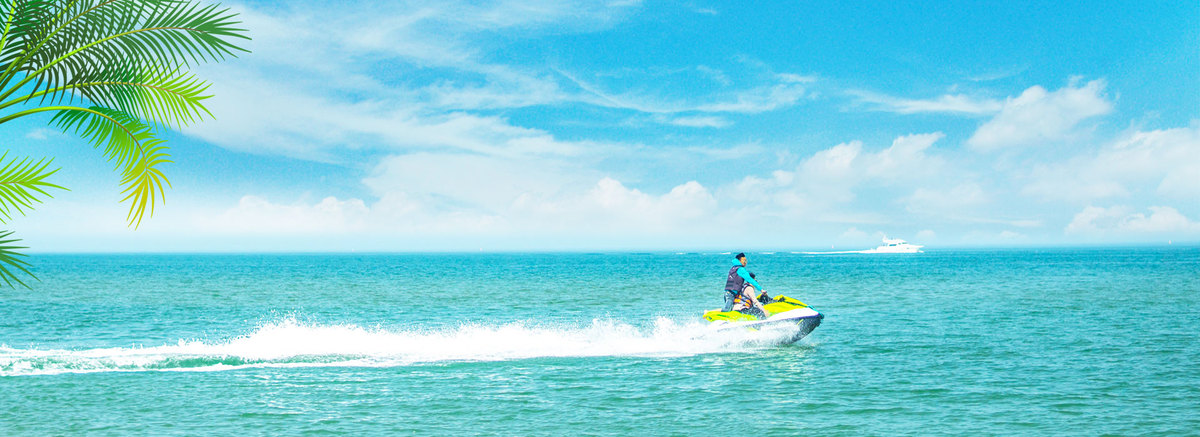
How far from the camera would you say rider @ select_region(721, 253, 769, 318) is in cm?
2236

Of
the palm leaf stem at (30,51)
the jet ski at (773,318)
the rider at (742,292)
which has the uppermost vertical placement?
the palm leaf stem at (30,51)

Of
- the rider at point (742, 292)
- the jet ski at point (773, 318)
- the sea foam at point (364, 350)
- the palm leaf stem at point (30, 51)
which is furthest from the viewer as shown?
the jet ski at point (773, 318)

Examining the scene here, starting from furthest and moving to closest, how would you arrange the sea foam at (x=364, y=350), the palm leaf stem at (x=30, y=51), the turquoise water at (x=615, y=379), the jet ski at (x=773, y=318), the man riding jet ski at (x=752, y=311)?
the jet ski at (x=773, y=318), the man riding jet ski at (x=752, y=311), the sea foam at (x=364, y=350), the turquoise water at (x=615, y=379), the palm leaf stem at (x=30, y=51)

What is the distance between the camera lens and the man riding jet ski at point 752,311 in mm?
22469

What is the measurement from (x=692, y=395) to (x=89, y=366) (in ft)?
50.4

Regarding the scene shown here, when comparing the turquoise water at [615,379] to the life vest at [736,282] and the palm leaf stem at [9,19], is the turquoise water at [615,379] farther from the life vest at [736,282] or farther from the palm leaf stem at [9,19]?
the palm leaf stem at [9,19]

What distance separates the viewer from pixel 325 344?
23.8m

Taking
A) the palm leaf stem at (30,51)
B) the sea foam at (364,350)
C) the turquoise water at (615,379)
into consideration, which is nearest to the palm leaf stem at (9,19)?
the palm leaf stem at (30,51)

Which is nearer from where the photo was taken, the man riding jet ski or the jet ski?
the man riding jet ski

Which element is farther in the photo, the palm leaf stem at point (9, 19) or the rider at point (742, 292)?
the rider at point (742, 292)

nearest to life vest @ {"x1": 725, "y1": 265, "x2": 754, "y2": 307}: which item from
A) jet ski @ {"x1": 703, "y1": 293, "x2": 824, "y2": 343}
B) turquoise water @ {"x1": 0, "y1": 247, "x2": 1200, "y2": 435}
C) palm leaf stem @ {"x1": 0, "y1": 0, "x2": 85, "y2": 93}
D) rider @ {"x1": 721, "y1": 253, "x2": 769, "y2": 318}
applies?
rider @ {"x1": 721, "y1": 253, "x2": 769, "y2": 318}

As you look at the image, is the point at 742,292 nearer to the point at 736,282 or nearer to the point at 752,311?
the point at 736,282

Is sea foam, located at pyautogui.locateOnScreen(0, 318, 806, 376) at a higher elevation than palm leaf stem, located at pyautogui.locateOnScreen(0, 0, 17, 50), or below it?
below

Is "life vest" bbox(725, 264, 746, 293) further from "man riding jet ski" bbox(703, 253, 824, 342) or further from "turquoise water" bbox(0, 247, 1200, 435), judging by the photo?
"turquoise water" bbox(0, 247, 1200, 435)
